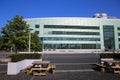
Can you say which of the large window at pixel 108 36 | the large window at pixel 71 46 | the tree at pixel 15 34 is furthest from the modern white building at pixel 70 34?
the tree at pixel 15 34

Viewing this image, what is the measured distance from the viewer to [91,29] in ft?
291

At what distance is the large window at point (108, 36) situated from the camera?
90.6 m

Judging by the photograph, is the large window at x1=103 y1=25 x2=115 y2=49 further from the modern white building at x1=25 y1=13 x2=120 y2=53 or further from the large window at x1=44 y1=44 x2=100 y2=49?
the large window at x1=44 y1=44 x2=100 y2=49

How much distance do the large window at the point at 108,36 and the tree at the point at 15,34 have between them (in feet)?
216

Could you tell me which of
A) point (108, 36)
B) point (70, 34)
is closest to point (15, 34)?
point (70, 34)

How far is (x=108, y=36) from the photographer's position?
90875mm

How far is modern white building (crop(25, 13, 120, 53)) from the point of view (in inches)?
3371

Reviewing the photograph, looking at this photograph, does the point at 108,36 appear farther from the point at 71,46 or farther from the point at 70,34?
the point at 71,46

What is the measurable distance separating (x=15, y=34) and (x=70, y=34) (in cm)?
5738

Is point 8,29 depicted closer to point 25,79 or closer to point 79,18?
point 25,79

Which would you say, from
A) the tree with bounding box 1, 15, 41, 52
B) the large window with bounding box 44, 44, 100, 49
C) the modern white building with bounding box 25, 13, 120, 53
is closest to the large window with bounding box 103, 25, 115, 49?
the modern white building with bounding box 25, 13, 120, 53

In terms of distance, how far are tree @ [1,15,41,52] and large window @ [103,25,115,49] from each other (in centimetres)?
6579

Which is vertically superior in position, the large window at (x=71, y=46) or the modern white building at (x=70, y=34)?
the modern white building at (x=70, y=34)

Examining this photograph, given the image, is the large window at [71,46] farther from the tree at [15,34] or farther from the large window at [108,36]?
the tree at [15,34]
